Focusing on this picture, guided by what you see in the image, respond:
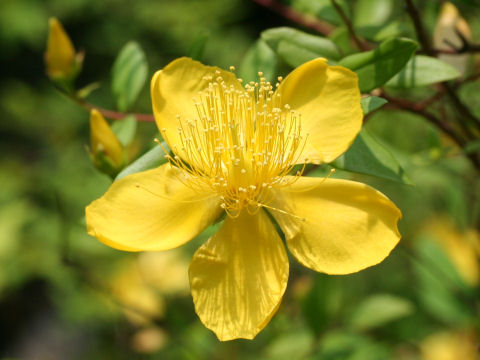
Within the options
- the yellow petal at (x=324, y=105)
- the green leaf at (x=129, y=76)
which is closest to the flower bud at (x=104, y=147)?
the green leaf at (x=129, y=76)

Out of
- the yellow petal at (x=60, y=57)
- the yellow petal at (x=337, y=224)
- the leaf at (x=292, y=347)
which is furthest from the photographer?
the leaf at (x=292, y=347)

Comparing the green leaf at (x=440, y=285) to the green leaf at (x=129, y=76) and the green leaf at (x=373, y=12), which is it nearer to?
the green leaf at (x=373, y=12)

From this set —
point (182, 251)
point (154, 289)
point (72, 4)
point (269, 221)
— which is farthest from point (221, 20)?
point (269, 221)

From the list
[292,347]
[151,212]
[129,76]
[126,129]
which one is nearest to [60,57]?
[129,76]

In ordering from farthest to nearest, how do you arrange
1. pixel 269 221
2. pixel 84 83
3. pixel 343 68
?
pixel 84 83 → pixel 269 221 → pixel 343 68

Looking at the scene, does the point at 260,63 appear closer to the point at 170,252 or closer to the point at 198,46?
the point at 198,46

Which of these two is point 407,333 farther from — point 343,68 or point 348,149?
point 343,68
